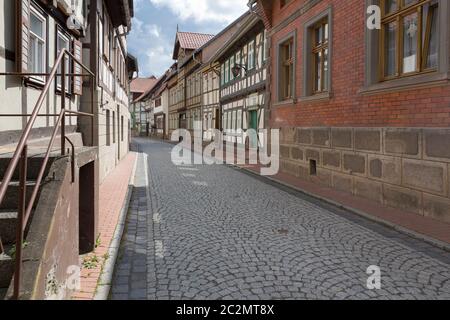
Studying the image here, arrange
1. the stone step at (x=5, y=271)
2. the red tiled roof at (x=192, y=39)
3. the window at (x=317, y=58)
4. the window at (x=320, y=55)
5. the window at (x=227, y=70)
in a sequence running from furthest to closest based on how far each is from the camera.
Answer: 1. the red tiled roof at (x=192, y=39)
2. the window at (x=227, y=70)
3. the window at (x=320, y=55)
4. the window at (x=317, y=58)
5. the stone step at (x=5, y=271)

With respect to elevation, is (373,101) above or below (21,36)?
below

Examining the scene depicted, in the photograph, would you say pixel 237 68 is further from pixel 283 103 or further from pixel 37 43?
pixel 37 43

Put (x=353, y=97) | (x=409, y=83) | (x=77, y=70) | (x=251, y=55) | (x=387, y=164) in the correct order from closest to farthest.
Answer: (x=409, y=83) < (x=387, y=164) < (x=353, y=97) < (x=77, y=70) < (x=251, y=55)

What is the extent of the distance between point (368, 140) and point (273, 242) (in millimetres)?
3814

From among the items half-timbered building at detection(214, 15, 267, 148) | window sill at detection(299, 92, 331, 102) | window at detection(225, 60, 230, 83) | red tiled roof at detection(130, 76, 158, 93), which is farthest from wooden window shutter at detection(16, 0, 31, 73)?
red tiled roof at detection(130, 76, 158, 93)

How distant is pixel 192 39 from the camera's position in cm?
4147

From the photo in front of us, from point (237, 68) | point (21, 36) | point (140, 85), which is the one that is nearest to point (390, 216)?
point (21, 36)

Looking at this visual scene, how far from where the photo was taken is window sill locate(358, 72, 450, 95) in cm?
617

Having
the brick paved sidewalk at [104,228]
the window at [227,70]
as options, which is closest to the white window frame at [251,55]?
the window at [227,70]

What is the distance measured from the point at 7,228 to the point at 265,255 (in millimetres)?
2694

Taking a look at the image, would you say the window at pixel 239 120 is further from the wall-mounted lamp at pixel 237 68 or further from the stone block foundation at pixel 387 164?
the stone block foundation at pixel 387 164

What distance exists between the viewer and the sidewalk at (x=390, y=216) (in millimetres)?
5497

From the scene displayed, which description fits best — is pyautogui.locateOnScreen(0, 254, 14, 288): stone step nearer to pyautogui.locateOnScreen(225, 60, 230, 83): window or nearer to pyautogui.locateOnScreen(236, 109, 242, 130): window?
pyautogui.locateOnScreen(236, 109, 242, 130): window

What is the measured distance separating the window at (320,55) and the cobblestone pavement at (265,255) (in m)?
3.96
